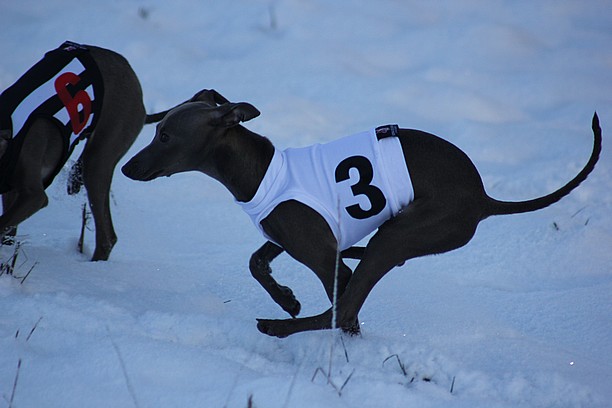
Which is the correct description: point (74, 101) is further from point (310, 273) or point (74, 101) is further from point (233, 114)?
point (310, 273)

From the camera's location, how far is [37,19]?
26.2 ft

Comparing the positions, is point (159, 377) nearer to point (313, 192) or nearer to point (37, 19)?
point (313, 192)

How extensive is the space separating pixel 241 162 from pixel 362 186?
587 mm

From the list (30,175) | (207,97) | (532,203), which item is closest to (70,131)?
(30,175)

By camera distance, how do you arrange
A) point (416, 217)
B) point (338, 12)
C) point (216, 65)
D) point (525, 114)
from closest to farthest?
point (416, 217), point (525, 114), point (216, 65), point (338, 12)

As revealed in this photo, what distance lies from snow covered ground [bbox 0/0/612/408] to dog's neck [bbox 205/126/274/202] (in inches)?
23.8

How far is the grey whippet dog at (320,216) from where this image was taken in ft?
11.1

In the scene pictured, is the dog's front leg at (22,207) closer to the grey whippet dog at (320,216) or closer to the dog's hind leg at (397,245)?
the grey whippet dog at (320,216)

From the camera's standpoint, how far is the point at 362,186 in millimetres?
3377

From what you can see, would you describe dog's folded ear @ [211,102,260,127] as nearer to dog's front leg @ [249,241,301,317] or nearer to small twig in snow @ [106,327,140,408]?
dog's front leg @ [249,241,301,317]

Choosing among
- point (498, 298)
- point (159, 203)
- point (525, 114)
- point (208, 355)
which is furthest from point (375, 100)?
point (208, 355)

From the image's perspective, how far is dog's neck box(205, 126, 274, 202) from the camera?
3582 millimetres

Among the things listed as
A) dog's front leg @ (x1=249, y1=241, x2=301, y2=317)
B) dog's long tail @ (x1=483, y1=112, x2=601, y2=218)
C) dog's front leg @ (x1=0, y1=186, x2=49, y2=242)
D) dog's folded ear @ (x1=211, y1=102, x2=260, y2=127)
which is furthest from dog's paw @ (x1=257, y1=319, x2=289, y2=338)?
dog's front leg @ (x1=0, y1=186, x2=49, y2=242)

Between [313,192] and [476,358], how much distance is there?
1.01m
